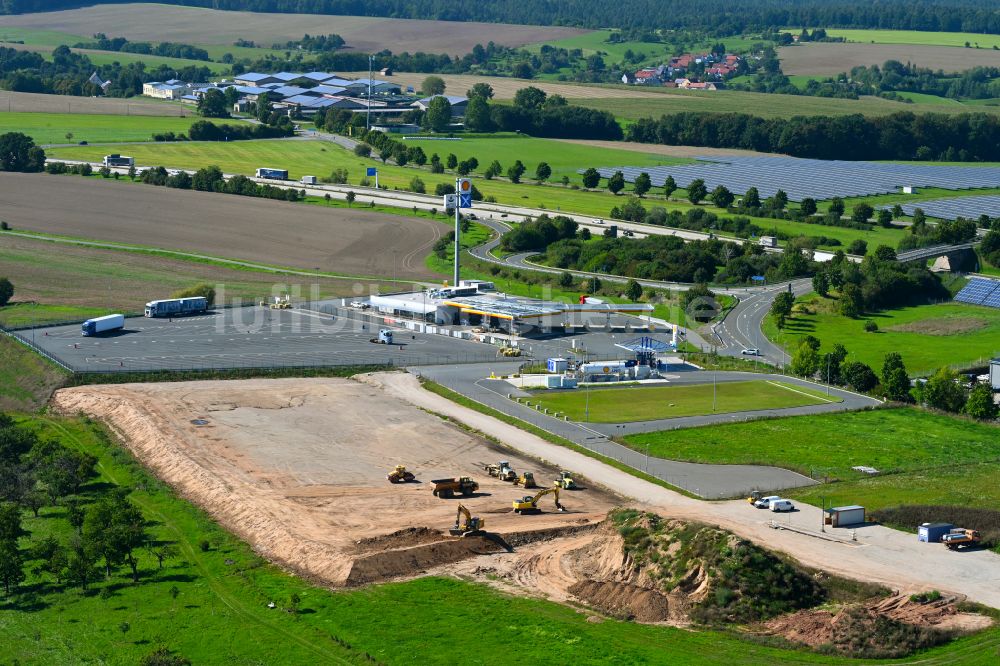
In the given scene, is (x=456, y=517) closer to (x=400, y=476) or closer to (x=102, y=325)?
(x=400, y=476)

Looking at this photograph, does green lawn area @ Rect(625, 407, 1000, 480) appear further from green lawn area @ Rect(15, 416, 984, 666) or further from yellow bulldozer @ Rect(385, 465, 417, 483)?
green lawn area @ Rect(15, 416, 984, 666)

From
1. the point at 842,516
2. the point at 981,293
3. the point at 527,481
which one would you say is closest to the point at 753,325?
the point at 981,293

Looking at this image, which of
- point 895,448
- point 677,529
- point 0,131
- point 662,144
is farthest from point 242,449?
point 662,144

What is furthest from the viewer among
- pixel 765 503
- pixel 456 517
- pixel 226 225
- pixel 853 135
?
pixel 853 135

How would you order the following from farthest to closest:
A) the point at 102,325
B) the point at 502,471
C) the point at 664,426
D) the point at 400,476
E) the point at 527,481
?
the point at 102,325 < the point at 664,426 < the point at 502,471 < the point at 400,476 < the point at 527,481

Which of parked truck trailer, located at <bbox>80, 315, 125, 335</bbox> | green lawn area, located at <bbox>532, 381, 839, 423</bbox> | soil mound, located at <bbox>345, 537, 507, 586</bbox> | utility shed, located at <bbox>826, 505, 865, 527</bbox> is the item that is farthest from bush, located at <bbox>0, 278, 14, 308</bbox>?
utility shed, located at <bbox>826, 505, 865, 527</bbox>

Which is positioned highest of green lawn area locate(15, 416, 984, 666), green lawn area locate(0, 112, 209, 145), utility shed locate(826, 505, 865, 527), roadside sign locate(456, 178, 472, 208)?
roadside sign locate(456, 178, 472, 208)
